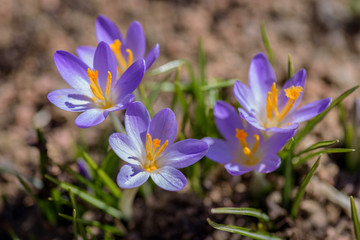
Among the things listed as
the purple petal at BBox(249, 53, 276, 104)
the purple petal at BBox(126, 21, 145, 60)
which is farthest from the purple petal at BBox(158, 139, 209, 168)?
the purple petal at BBox(126, 21, 145, 60)

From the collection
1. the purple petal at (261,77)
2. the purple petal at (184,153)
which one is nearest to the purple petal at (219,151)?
the purple petal at (184,153)

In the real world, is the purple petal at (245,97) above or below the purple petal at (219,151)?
above

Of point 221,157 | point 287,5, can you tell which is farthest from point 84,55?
point 287,5

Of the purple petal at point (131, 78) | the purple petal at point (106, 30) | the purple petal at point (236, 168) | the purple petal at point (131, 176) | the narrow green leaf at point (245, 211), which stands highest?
the purple petal at point (106, 30)

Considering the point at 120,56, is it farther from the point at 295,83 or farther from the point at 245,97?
the point at 295,83

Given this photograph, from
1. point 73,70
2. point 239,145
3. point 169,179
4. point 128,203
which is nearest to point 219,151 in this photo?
point 239,145

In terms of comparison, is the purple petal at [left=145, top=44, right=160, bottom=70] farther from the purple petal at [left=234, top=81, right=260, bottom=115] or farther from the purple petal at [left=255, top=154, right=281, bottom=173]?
Answer: the purple petal at [left=255, top=154, right=281, bottom=173]

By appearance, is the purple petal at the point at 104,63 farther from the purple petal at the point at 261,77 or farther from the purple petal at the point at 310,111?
the purple petal at the point at 310,111
